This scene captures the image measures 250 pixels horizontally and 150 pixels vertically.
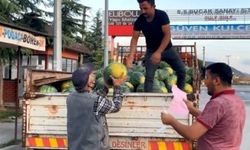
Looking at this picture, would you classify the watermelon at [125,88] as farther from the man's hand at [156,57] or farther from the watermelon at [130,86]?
the man's hand at [156,57]

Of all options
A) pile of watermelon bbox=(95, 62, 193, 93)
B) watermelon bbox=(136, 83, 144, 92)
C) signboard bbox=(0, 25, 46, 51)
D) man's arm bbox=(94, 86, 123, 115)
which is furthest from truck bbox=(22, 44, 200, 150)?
signboard bbox=(0, 25, 46, 51)

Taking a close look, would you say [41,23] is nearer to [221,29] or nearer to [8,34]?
[8,34]

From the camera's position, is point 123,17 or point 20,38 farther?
point 123,17

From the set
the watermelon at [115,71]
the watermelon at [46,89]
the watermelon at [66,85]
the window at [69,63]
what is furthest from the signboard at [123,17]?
the watermelon at [115,71]

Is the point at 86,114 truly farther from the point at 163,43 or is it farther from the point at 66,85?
the point at 66,85

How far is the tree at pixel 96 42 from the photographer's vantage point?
142ft

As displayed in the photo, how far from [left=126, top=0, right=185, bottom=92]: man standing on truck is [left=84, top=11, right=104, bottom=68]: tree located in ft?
99.9

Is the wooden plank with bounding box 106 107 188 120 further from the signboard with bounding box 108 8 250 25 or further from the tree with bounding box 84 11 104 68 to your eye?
the signboard with bounding box 108 8 250 25

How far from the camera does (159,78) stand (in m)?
8.29

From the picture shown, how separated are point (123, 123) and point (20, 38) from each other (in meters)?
4.89

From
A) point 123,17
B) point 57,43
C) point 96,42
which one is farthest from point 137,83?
point 96,42

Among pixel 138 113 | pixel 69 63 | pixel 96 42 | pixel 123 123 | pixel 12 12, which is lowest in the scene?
pixel 123 123

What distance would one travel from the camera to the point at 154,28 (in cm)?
720

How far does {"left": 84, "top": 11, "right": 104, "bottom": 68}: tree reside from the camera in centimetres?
4326
